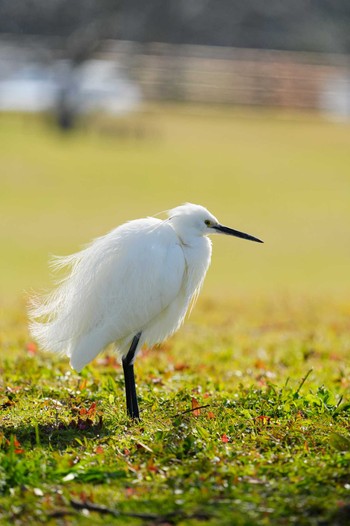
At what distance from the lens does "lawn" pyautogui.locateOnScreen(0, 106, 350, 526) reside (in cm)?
429

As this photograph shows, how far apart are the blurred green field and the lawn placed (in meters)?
0.10

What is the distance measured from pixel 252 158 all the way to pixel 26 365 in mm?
23407

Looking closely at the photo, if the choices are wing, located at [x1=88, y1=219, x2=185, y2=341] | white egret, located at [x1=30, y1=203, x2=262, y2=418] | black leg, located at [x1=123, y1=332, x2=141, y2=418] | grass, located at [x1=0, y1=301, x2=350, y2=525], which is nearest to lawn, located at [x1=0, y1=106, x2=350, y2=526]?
grass, located at [x1=0, y1=301, x2=350, y2=525]

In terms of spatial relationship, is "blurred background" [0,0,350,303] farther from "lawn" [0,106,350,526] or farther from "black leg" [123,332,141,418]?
"black leg" [123,332,141,418]

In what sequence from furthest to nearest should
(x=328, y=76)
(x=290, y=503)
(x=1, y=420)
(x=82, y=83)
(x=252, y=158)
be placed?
(x=328, y=76) → (x=82, y=83) → (x=252, y=158) → (x=1, y=420) → (x=290, y=503)

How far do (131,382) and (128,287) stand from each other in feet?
1.93

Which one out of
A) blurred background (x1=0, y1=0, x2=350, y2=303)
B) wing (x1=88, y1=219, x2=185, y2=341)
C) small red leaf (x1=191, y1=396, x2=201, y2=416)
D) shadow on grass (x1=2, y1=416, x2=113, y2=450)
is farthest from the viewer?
blurred background (x1=0, y1=0, x2=350, y2=303)

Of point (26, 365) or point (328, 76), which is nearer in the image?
point (26, 365)

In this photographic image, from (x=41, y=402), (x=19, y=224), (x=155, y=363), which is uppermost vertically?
(x=41, y=402)

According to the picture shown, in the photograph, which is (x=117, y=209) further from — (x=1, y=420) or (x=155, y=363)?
(x=1, y=420)

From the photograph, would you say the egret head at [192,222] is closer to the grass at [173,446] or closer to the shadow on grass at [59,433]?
the grass at [173,446]

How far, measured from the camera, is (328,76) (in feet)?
129

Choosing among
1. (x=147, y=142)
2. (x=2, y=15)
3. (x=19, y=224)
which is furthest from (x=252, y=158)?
(x=2, y=15)

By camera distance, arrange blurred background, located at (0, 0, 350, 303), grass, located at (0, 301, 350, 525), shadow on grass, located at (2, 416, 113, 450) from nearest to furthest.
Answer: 1. grass, located at (0, 301, 350, 525)
2. shadow on grass, located at (2, 416, 113, 450)
3. blurred background, located at (0, 0, 350, 303)
